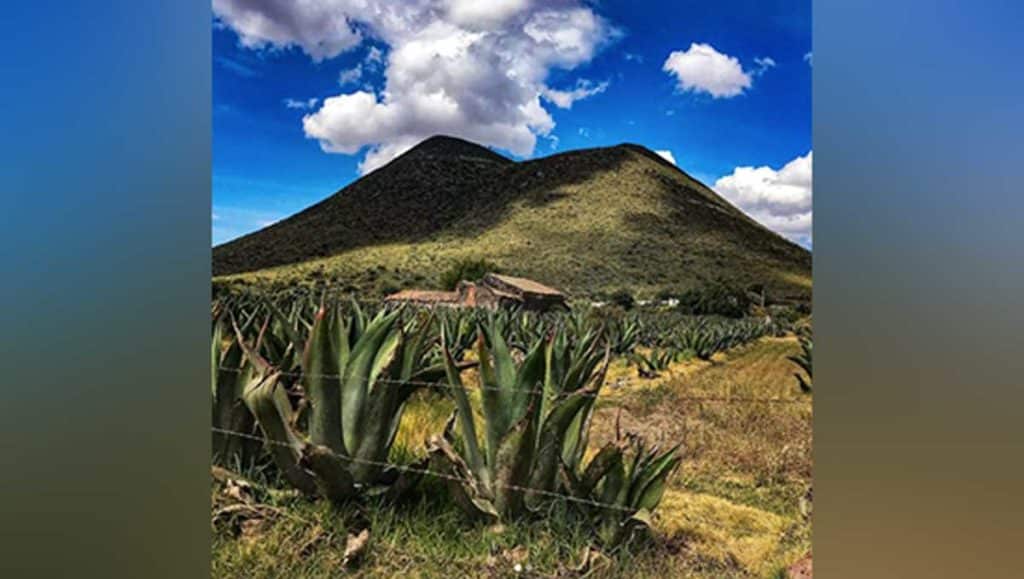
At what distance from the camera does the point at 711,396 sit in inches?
48.1

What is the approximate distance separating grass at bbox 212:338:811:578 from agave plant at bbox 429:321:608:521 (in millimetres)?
55

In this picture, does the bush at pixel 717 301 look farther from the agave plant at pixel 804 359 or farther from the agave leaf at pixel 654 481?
the agave leaf at pixel 654 481

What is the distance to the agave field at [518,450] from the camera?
117 centimetres

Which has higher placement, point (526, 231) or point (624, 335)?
point (526, 231)

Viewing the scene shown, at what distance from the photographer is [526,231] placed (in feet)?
4.91

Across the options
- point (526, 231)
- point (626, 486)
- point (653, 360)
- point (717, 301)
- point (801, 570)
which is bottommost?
point (801, 570)

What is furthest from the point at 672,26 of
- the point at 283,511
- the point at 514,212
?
the point at 283,511

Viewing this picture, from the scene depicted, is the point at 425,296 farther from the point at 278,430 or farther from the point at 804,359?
the point at 804,359

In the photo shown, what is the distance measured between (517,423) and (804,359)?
0.51 meters

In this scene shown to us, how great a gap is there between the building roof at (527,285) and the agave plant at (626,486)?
1.22ft

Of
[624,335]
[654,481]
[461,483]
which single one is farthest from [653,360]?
[461,483]

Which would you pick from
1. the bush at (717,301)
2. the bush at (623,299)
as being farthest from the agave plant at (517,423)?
the bush at (717,301)
